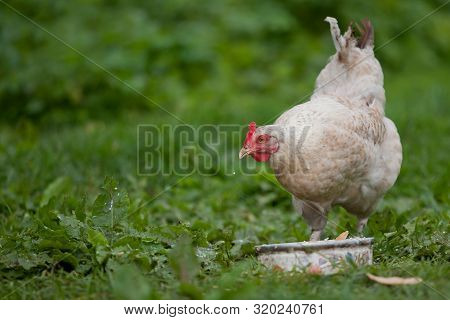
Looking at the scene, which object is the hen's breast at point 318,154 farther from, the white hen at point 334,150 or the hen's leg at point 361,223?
the hen's leg at point 361,223

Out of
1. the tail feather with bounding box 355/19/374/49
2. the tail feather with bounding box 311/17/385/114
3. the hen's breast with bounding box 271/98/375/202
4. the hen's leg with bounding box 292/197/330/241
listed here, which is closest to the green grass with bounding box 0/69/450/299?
the hen's leg with bounding box 292/197/330/241

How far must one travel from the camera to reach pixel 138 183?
5.60 m

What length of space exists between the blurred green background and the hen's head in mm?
544

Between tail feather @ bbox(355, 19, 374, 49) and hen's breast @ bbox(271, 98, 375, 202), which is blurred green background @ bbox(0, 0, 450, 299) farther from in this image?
tail feather @ bbox(355, 19, 374, 49)

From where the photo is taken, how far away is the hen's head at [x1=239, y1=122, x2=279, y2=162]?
3775mm

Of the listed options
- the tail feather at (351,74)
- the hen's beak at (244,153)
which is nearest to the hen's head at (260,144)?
the hen's beak at (244,153)

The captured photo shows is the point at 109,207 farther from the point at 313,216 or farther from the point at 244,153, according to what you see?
the point at 313,216

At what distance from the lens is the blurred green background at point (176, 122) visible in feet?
10.6

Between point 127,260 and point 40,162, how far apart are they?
2.77m

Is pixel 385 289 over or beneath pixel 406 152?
beneath

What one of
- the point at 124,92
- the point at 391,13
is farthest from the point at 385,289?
the point at 391,13

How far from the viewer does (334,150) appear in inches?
147

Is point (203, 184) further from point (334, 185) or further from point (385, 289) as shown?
point (385, 289)

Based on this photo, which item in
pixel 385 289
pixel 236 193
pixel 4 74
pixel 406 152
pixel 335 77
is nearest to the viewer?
pixel 385 289
